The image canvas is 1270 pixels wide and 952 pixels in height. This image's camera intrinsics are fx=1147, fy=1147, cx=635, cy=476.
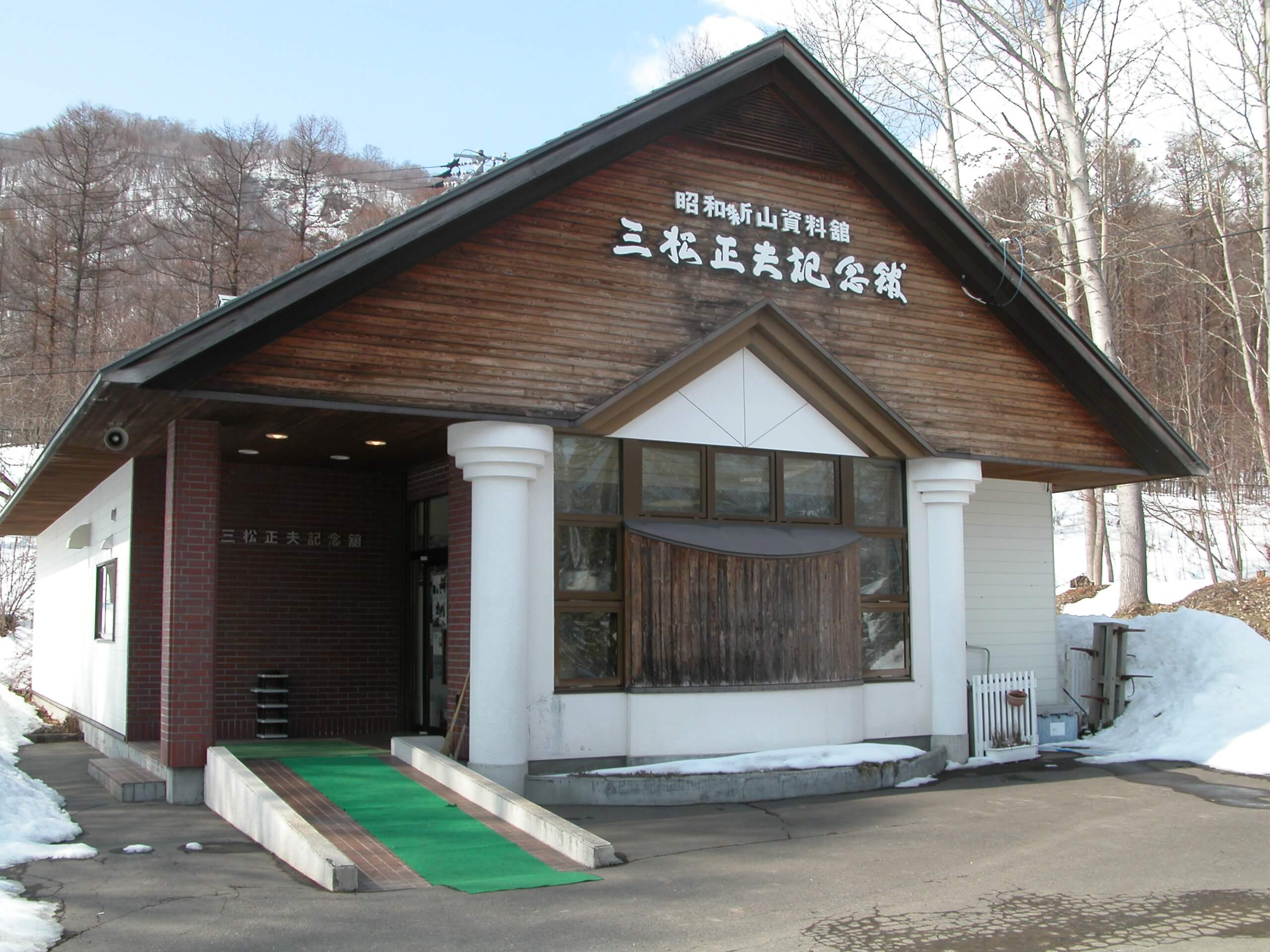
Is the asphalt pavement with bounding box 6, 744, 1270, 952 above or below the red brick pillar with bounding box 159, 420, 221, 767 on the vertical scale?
below

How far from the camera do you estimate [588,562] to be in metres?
11.2

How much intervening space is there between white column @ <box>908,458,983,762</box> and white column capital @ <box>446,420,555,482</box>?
4.86 meters

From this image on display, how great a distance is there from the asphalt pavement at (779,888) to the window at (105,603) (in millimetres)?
4201

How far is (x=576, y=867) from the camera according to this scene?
770 centimetres

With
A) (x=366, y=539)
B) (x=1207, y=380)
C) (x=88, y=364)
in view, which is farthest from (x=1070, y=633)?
(x=88, y=364)

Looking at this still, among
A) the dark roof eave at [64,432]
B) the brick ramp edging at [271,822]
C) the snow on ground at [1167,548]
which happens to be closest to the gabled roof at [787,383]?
the dark roof eave at [64,432]

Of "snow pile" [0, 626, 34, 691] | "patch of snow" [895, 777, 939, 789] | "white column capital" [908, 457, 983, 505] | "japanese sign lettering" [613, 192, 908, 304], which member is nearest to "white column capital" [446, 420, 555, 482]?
"japanese sign lettering" [613, 192, 908, 304]

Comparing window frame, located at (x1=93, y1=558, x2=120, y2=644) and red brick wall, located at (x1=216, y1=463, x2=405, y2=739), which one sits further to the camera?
window frame, located at (x1=93, y1=558, x2=120, y2=644)

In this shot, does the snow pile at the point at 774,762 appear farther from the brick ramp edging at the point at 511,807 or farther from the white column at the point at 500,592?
the brick ramp edging at the point at 511,807

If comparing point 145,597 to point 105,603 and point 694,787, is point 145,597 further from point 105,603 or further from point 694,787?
point 694,787

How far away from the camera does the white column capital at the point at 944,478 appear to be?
512 inches

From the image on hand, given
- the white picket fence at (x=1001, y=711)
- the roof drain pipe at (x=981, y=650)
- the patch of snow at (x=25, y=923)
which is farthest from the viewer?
the roof drain pipe at (x=981, y=650)

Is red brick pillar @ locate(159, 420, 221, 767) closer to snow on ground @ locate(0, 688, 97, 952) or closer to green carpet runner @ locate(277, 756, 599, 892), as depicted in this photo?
green carpet runner @ locate(277, 756, 599, 892)

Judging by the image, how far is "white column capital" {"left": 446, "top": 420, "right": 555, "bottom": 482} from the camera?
1042 centimetres
